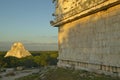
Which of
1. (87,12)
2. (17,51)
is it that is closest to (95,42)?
(87,12)

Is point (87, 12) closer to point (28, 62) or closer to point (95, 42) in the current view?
point (95, 42)

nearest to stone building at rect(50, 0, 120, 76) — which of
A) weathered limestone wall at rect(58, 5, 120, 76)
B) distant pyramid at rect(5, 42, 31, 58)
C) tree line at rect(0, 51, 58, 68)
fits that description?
weathered limestone wall at rect(58, 5, 120, 76)

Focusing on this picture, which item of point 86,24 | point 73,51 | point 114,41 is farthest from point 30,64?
point 114,41

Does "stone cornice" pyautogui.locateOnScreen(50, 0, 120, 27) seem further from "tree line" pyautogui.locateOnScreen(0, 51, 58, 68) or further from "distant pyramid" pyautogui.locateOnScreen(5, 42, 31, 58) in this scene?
"distant pyramid" pyautogui.locateOnScreen(5, 42, 31, 58)

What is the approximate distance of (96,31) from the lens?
14711 millimetres

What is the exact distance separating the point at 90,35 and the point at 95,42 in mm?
777

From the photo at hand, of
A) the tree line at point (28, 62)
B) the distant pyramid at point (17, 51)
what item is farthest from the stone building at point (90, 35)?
the distant pyramid at point (17, 51)

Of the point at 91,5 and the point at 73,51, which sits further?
the point at 73,51

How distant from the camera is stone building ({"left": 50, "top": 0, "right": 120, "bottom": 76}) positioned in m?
13.0

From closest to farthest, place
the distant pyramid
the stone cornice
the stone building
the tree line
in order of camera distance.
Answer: the stone cornice → the stone building → the tree line → the distant pyramid

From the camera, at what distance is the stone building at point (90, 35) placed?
1295 cm

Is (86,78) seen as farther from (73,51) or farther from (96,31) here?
(73,51)

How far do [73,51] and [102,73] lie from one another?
184 inches

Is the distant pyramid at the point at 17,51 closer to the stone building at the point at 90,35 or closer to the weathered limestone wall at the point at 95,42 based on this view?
the stone building at the point at 90,35
